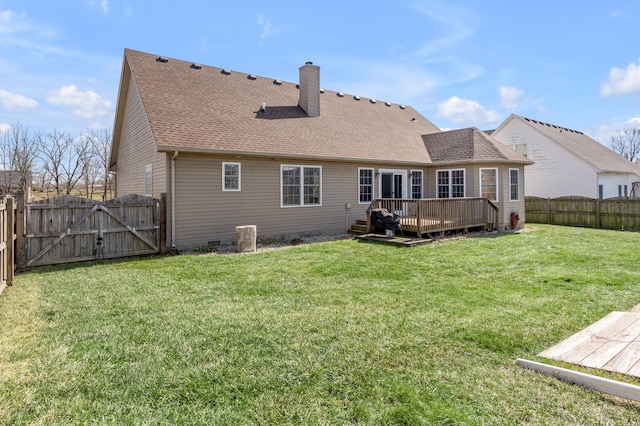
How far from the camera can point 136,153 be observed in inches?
510

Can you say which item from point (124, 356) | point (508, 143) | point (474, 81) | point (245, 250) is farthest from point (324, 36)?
point (508, 143)

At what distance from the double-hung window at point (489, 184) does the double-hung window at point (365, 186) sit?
4.46m

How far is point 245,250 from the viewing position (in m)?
9.91

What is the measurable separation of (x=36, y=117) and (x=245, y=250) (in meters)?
19.3

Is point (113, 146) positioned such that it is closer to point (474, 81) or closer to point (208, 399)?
point (208, 399)

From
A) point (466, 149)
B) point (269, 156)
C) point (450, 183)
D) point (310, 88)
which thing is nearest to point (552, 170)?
point (466, 149)

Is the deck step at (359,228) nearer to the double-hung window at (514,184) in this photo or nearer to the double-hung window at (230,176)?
the double-hung window at (230,176)

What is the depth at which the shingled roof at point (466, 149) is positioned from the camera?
47.0ft

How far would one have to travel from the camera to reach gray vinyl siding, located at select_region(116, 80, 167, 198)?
1077 centimetres

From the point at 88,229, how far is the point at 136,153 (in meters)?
5.14

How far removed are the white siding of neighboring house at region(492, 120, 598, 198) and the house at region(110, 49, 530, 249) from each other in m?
7.03

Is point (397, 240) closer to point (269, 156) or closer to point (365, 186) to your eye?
point (365, 186)

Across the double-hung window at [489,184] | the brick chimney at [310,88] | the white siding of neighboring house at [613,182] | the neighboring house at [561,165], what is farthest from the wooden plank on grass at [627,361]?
the white siding of neighboring house at [613,182]

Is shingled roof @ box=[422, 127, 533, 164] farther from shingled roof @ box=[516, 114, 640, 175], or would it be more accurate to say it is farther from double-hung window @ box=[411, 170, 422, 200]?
shingled roof @ box=[516, 114, 640, 175]
